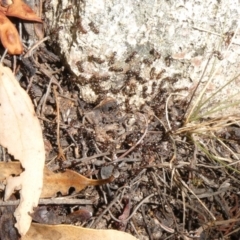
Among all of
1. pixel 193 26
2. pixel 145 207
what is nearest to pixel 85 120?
pixel 145 207

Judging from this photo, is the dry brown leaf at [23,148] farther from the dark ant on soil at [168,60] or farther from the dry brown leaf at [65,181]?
the dark ant on soil at [168,60]

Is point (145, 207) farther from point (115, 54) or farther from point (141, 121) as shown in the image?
point (115, 54)

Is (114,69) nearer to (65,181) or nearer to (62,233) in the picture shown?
(65,181)

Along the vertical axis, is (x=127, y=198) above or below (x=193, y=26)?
below

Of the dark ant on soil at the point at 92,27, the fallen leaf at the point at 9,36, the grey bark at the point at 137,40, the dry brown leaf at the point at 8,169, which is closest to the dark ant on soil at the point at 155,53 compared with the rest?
the grey bark at the point at 137,40

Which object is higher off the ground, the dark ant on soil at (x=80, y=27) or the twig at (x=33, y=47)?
the dark ant on soil at (x=80, y=27)

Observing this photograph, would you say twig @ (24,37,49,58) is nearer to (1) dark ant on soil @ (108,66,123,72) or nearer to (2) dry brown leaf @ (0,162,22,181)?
(1) dark ant on soil @ (108,66,123,72)
